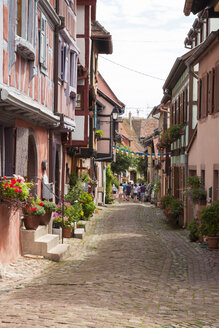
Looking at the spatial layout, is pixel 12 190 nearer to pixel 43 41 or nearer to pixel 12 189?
pixel 12 189

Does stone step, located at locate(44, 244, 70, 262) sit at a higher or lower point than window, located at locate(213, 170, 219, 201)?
lower

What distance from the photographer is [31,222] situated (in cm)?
1257

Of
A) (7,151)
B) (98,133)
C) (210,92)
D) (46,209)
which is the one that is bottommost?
(46,209)

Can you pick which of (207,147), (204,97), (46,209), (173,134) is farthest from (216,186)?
(173,134)

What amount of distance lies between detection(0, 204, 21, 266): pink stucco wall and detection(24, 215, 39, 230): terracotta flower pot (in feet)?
0.90

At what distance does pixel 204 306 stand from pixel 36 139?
737cm

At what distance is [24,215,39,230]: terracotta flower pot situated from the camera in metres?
12.5

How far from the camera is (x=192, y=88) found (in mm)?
21500

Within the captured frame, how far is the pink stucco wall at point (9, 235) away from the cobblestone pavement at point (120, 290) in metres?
0.41

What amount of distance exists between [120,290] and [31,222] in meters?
4.16

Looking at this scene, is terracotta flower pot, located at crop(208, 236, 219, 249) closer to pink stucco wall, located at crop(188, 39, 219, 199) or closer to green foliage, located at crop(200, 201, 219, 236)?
green foliage, located at crop(200, 201, 219, 236)

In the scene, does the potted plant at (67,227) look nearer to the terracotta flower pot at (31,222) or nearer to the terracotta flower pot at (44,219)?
the terracotta flower pot at (44,219)

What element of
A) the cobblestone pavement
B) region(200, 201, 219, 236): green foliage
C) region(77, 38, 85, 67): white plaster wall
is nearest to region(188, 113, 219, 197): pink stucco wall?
region(200, 201, 219, 236): green foliage

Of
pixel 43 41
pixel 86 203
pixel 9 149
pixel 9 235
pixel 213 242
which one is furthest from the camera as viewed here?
pixel 86 203
